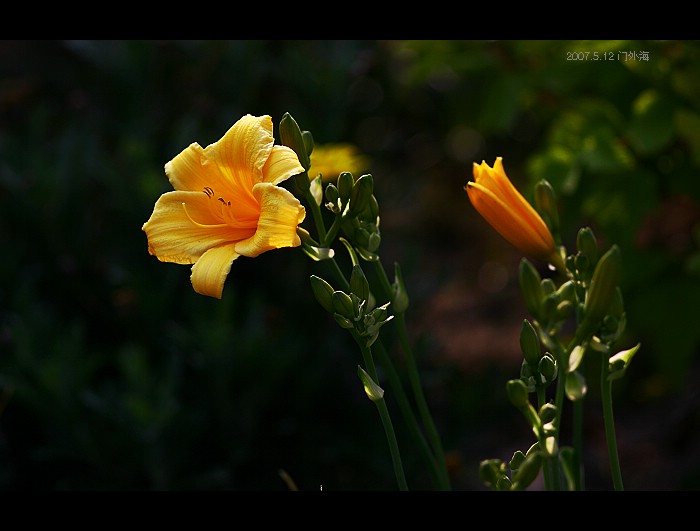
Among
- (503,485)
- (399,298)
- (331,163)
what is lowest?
(503,485)

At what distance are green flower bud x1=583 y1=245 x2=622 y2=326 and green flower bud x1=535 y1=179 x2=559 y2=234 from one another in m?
0.20

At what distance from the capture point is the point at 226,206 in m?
1.05

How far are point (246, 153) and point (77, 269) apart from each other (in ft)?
4.71

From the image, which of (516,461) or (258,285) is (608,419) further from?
(258,285)

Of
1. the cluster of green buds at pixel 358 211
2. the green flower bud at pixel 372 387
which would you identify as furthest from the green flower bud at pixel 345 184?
the green flower bud at pixel 372 387

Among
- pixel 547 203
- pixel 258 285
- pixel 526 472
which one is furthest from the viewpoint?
pixel 258 285

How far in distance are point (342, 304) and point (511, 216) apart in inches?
10.9

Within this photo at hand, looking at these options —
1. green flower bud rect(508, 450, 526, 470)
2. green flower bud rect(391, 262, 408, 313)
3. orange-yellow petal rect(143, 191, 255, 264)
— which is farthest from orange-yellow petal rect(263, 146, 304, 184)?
green flower bud rect(508, 450, 526, 470)

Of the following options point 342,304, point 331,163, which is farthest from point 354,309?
point 331,163

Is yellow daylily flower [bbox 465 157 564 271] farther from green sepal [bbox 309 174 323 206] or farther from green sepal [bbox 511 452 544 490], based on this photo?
green sepal [bbox 511 452 544 490]

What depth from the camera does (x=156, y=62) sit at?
2691 millimetres

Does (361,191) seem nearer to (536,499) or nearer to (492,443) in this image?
(536,499)

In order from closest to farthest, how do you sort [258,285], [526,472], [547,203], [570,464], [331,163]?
[526,472] < [570,464] < [547,203] < [331,163] < [258,285]

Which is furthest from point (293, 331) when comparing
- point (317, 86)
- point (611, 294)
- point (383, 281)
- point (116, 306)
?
point (611, 294)
